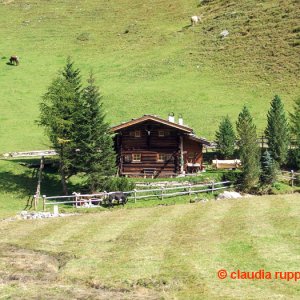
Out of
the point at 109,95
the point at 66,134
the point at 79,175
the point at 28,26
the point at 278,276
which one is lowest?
the point at 278,276

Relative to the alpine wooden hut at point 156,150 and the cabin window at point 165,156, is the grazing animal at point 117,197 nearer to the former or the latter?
the alpine wooden hut at point 156,150

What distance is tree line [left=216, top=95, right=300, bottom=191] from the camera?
45.6m

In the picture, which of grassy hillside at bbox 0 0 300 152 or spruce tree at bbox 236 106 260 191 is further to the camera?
grassy hillside at bbox 0 0 300 152

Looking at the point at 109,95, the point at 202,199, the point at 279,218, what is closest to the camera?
the point at 279,218

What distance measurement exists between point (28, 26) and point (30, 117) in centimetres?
4626

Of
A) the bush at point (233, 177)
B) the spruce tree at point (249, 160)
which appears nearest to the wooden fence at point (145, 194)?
the bush at point (233, 177)

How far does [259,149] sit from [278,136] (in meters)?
4.65

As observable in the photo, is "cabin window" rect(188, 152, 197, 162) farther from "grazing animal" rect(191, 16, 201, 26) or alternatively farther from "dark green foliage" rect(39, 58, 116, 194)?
"grazing animal" rect(191, 16, 201, 26)

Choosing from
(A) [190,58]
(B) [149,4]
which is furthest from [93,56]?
(B) [149,4]

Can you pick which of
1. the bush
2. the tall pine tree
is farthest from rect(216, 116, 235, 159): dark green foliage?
the tall pine tree

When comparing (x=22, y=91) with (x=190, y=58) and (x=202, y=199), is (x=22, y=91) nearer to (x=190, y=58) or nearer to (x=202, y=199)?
(x=190, y=58)

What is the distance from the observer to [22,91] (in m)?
81.2

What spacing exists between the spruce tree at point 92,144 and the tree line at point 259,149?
422 inches

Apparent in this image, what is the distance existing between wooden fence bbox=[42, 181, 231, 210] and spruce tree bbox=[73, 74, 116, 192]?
2356mm
